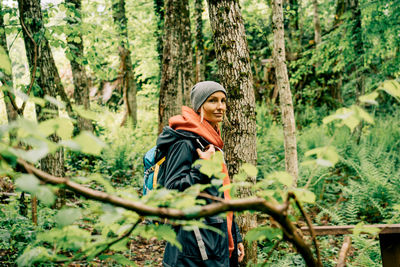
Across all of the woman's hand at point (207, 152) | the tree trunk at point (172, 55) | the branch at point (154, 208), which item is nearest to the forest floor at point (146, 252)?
the tree trunk at point (172, 55)

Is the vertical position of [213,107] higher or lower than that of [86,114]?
higher

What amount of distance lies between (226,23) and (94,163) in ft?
23.0

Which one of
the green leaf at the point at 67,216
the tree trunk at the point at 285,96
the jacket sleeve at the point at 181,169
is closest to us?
the green leaf at the point at 67,216

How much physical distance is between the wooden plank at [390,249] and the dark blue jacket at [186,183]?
1441 mm

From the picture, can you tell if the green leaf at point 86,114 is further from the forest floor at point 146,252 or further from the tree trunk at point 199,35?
the tree trunk at point 199,35

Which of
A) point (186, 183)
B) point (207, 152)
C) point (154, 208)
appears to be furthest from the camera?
point (207, 152)

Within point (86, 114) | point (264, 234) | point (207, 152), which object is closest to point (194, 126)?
point (207, 152)

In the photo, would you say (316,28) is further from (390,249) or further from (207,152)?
(207,152)

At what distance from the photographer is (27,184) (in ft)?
2.55

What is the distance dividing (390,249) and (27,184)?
290 cm

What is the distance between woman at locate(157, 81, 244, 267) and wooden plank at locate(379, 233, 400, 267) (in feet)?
4.20

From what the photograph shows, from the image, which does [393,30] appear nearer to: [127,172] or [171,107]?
[171,107]

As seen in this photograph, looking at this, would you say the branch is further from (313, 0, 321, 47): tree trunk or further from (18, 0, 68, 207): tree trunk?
(313, 0, 321, 47): tree trunk

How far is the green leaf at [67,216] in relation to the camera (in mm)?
875
